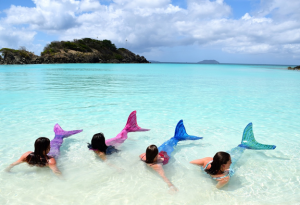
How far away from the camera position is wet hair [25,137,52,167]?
4176mm

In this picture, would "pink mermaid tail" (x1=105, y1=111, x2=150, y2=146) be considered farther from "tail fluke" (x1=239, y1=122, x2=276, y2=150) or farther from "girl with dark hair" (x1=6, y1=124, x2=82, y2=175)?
"tail fluke" (x1=239, y1=122, x2=276, y2=150)

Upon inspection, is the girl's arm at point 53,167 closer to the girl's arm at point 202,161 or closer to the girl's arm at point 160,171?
the girl's arm at point 160,171

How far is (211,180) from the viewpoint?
13.1ft

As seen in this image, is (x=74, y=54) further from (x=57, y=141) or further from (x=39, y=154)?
(x=39, y=154)

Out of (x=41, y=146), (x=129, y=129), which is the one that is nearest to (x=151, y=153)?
(x=129, y=129)

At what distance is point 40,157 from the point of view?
4.24 metres

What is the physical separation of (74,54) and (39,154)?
79329mm

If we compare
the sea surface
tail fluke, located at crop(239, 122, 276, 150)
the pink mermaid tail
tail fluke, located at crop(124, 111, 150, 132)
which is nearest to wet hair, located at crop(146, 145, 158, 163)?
the sea surface

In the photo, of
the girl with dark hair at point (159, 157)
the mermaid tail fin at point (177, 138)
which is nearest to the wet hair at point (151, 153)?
the girl with dark hair at point (159, 157)

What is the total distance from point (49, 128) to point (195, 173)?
4.73 m

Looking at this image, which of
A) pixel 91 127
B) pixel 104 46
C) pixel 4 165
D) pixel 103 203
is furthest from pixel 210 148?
pixel 104 46

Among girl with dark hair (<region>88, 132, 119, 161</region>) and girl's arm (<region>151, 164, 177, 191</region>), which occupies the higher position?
girl with dark hair (<region>88, 132, 119, 161</region>)

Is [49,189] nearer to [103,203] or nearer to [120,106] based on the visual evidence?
[103,203]

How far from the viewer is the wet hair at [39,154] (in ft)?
13.7
